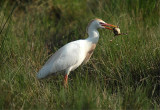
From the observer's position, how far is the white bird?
16.0 feet

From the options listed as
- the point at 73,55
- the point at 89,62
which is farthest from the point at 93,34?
the point at 89,62

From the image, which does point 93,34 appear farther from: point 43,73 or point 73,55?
point 43,73

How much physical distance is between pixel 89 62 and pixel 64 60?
54cm

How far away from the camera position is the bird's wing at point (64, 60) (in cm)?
488

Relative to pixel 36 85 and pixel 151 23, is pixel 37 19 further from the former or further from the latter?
pixel 36 85

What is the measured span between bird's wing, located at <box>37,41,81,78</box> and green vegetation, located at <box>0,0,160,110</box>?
0.16 meters

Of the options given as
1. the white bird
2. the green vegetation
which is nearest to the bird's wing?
the white bird

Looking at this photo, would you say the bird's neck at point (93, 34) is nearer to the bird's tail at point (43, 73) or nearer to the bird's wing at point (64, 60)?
the bird's wing at point (64, 60)

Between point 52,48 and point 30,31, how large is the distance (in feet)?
1.85

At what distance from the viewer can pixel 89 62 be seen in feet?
17.4

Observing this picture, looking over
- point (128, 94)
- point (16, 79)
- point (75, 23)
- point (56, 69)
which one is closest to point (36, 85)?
point (16, 79)

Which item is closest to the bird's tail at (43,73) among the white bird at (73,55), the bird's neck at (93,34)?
the white bird at (73,55)

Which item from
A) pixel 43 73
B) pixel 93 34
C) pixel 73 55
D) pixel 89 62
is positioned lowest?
pixel 89 62

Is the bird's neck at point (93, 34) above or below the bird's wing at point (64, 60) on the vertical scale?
above
